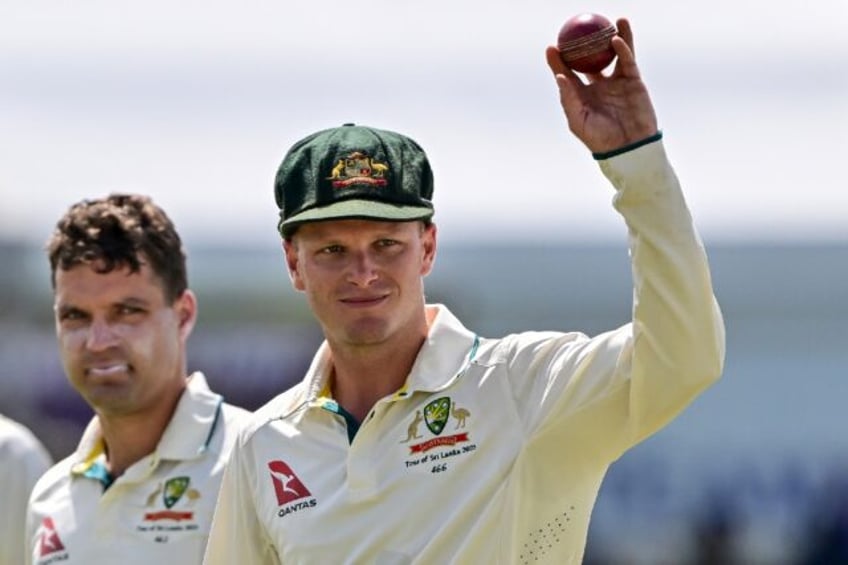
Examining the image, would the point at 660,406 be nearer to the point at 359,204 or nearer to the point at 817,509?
the point at 359,204

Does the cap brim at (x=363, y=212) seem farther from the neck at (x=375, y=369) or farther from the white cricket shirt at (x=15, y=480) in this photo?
the white cricket shirt at (x=15, y=480)

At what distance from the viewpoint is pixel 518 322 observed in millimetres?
14148

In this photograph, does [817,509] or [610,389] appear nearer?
[610,389]

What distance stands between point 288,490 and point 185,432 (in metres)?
1.09

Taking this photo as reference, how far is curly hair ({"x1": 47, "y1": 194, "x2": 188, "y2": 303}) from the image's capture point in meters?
5.62

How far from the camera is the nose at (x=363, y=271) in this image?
4.38m

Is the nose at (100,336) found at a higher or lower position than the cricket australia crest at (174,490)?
higher

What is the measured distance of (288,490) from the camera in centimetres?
454

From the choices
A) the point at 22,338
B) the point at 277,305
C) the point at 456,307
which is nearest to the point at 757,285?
the point at 456,307

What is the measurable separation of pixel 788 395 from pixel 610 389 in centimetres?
985

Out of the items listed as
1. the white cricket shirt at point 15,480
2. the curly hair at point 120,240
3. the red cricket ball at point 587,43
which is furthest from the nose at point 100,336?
the red cricket ball at point 587,43

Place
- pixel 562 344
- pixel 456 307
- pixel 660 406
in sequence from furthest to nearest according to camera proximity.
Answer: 1. pixel 456 307
2. pixel 562 344
3. pixel 660 406

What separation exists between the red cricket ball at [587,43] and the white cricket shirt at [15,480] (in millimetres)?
2699

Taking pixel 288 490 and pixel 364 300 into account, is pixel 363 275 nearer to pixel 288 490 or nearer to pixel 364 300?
pixel 364 300
